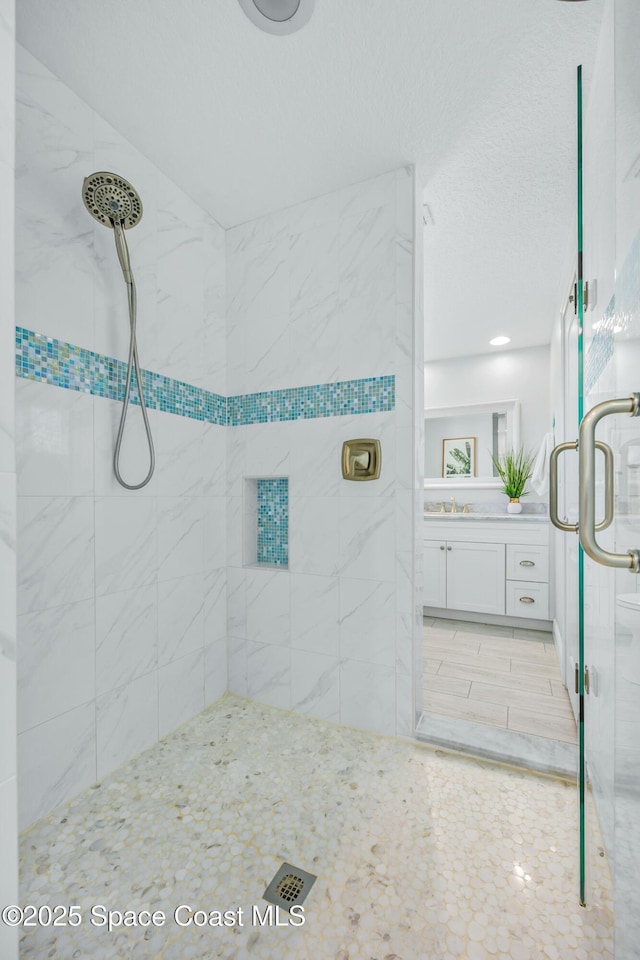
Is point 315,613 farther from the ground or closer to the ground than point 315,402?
closer to the ground

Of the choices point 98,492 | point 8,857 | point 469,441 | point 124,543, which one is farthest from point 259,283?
point 469,441

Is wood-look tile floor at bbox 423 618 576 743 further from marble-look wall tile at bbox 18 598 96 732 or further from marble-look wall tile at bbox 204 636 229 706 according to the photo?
marble-look wall tile at bbox 18 598 96 732

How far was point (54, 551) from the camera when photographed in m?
1.51

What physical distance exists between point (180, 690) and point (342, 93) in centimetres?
254

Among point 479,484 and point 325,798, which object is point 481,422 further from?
point 325,798

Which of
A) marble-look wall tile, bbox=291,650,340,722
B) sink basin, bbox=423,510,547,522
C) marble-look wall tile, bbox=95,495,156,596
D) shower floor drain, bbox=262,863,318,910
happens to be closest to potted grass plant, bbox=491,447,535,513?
sink basin, bbox=423,510,547,522

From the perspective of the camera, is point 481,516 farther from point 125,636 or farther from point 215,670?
point 125,636

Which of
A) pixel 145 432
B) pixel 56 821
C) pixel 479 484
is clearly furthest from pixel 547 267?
pixel 56 821

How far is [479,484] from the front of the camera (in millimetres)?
4246

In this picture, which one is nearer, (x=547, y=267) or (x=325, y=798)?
(x=325, y=798)

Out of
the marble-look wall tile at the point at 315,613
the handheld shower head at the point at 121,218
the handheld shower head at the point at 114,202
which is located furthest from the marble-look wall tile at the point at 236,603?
the handheld shower head at the point at 114,202

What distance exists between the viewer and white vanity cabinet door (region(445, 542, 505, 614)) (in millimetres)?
3549

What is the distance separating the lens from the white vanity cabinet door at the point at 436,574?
374 cm

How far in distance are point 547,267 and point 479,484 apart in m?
2.00
